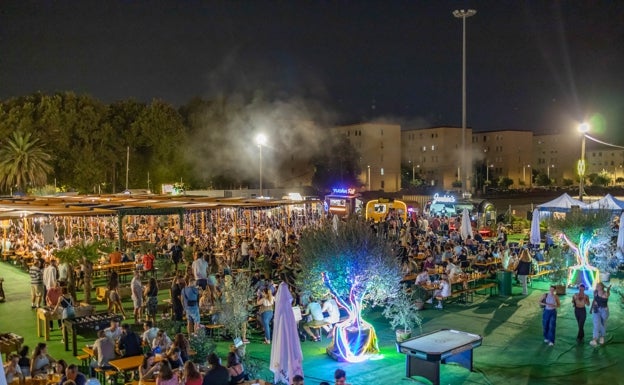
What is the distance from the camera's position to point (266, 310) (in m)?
11.3

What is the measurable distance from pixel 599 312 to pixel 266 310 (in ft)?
21.3

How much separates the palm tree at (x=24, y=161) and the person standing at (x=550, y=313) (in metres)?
41.5

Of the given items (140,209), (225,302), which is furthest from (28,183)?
(225,302)

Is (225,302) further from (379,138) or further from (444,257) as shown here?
(379,138)

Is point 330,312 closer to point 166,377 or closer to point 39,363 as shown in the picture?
point 166,377

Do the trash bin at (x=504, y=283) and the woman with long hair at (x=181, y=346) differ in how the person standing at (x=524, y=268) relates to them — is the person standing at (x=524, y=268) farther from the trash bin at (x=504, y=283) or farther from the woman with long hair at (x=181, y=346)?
the woman with long hair at (x=181, y=346)

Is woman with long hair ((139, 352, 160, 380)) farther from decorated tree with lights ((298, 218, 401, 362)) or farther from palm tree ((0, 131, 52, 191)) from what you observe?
palm tree ((0, 131, 52, 191))

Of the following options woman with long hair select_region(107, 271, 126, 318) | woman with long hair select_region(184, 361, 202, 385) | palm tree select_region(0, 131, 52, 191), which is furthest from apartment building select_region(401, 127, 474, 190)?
woman with long hair select_region(184, 361, 202, 385)

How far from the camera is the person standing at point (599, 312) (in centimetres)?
1078

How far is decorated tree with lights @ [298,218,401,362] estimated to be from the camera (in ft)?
32.3

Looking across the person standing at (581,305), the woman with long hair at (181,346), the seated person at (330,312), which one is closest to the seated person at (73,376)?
the woman with long hair at (181,346)

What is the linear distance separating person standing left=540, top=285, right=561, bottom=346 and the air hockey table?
220 centimetres

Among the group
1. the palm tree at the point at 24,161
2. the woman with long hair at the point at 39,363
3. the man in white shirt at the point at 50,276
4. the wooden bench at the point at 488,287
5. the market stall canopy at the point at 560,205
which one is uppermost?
the palm tree at the point at 24,161

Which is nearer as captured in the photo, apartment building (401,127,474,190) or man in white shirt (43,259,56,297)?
man in white shirt (43,259,56,297)
